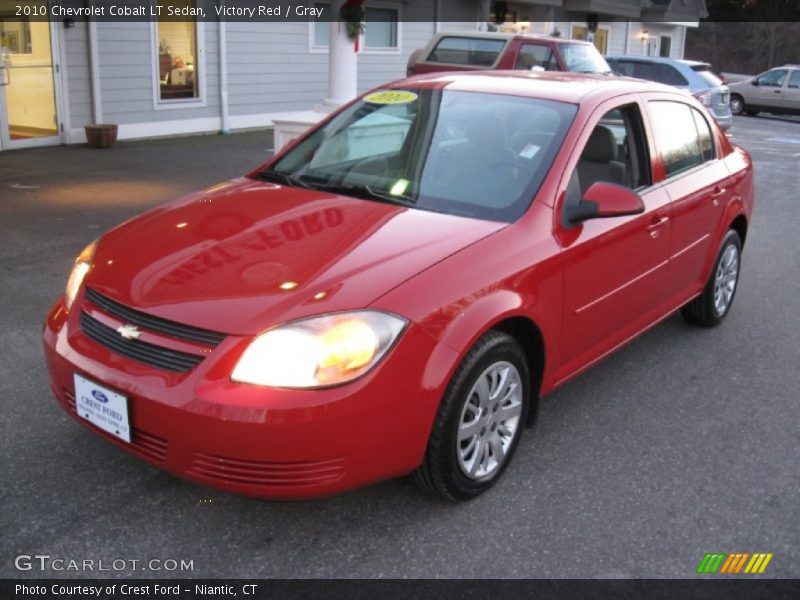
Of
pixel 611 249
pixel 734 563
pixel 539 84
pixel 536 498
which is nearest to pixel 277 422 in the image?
pixel 536 498

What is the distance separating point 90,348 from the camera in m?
3.00

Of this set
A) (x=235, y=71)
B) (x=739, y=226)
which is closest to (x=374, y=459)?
(x=739, y=226)

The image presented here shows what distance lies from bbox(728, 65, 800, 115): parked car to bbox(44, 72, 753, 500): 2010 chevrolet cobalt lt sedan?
21439 mm

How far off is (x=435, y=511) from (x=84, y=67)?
448 inches

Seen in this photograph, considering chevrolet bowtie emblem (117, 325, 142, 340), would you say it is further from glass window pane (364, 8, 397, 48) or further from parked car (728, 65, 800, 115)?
parked car (728, 65, 800, 115)

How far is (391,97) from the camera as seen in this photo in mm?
4406

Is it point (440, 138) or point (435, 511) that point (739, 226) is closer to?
point (440, 138)

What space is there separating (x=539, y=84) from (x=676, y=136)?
1.02 m

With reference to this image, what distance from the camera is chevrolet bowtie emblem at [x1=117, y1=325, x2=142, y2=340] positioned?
2.87 m

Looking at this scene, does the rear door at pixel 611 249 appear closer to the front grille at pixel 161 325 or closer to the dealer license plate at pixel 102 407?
the front grille at pixel 161 325

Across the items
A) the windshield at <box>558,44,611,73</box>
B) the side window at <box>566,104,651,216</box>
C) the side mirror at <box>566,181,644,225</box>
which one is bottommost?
the side mirror at <box>566,181,644,225</box>

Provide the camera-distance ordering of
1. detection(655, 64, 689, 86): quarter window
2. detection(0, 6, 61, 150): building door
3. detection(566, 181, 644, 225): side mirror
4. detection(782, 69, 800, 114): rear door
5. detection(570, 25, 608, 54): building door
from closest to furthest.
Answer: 1. detection(566, 181, 644, 225): side mirror
2. detection(0, 6, 61, 150): building door
3. detection(655, 64, 689, 86): quarter window
4. detection(782, 69, 800, 114): rear door
5. detection(570, 25, 608, 54): building door

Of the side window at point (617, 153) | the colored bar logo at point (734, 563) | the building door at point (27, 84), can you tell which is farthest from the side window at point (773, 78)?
the colored bar logo at point (734, 563)

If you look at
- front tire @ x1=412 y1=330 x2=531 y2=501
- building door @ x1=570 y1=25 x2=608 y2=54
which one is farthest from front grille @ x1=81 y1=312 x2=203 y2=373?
building door @ x1=570 y1=25 x2=608 y2=54
